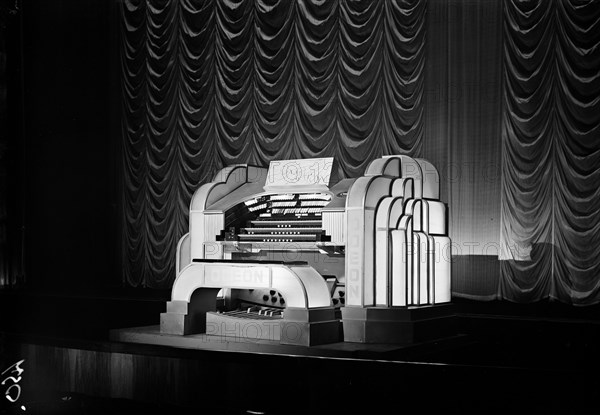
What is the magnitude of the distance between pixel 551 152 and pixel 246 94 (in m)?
3.97

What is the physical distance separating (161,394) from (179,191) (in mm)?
5506

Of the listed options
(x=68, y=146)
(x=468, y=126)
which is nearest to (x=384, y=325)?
(x=468, y=126)

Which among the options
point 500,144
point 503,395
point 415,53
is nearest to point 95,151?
point 415,53

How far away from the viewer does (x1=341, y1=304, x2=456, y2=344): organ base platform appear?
6.30 m

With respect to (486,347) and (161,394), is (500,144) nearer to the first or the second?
(486,347)

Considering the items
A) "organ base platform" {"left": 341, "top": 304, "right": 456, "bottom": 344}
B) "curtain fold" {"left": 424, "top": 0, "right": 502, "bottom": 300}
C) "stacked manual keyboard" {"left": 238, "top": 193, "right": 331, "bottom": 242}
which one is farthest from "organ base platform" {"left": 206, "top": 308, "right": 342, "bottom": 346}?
"curtain fold" {"left": 424, "top": 0, "right": 502, "bottom": 300}

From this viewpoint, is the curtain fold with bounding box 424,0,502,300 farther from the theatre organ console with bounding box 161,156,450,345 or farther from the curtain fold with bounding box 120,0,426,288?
the theatre organ console with bounding box 161,156,450,345

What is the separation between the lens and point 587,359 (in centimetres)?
643

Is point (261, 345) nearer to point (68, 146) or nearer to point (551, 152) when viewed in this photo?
point (551, 152)

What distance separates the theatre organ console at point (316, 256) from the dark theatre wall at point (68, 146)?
4503mm

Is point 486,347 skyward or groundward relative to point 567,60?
groundward

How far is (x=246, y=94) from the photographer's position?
34.3 feet

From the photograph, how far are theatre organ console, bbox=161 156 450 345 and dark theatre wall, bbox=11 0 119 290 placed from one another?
4503 mm

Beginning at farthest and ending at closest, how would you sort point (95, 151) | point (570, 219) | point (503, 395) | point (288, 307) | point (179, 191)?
point (95, 151), point (179, 191), point (570, 219), point (288, 307), point (503, 395)
